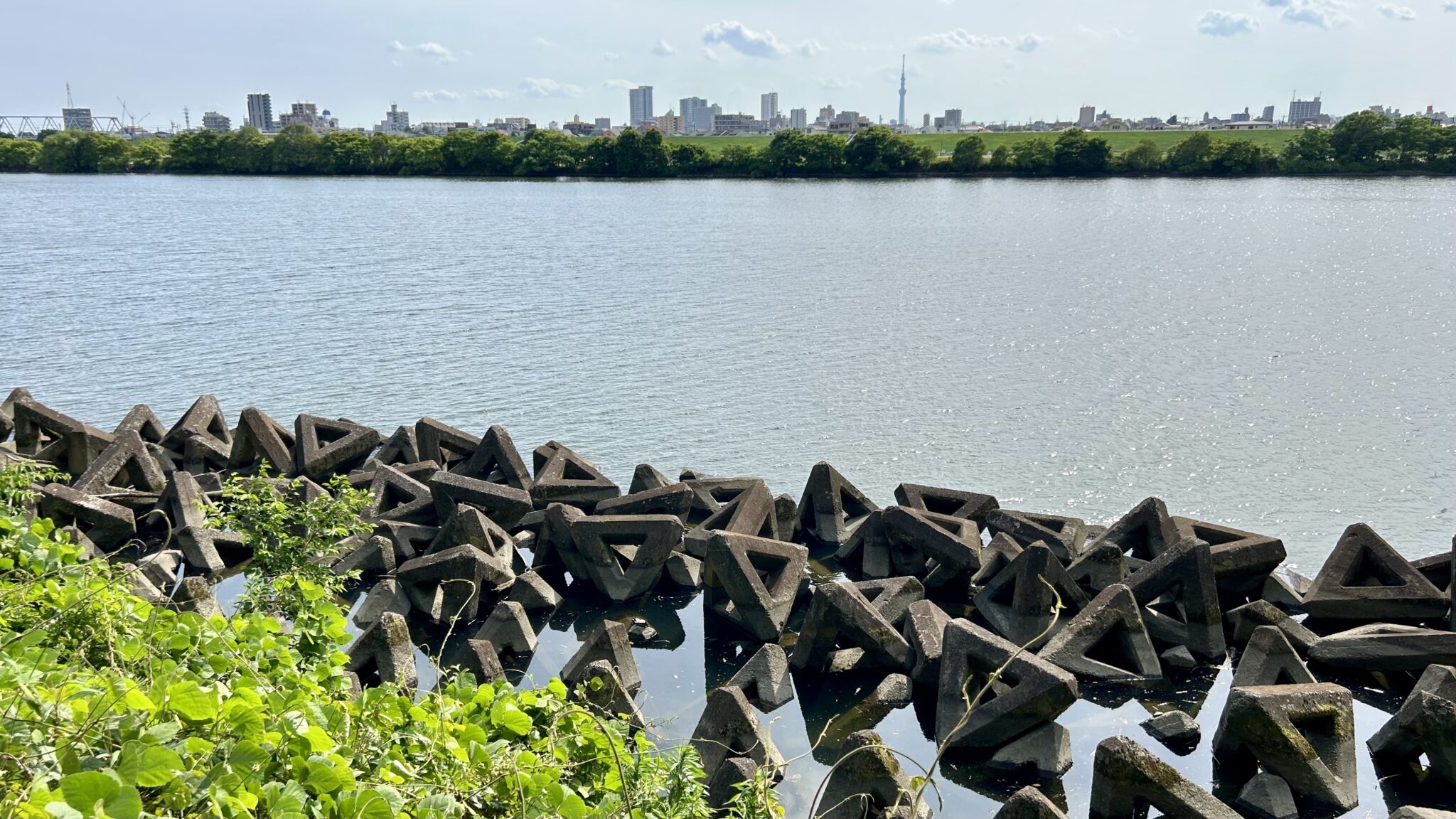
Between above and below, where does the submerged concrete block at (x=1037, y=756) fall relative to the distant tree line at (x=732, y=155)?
below

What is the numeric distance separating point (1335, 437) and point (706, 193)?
284 ft

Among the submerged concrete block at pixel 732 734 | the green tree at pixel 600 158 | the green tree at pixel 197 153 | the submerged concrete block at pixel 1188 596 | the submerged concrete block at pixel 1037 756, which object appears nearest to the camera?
the submerged concrete block at pixel 732 734

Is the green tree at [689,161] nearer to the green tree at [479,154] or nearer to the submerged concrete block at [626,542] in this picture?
the green tree at [479,154]

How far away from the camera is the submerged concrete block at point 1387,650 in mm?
12555

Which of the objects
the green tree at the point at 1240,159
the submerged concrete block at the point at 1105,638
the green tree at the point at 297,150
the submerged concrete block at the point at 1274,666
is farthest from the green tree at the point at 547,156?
the submerged concrete block at the point at 1274,666

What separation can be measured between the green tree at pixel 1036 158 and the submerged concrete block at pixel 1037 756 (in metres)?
121

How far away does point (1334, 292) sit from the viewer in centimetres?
4659

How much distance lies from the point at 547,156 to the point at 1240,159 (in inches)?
3192

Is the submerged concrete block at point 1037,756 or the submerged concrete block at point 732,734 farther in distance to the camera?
the submerged concrete block at point 1037,756

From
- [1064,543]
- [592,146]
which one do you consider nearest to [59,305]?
[1064,543]

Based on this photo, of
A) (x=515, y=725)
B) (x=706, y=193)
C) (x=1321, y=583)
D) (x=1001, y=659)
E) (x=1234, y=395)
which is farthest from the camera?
(x=706, y=193)

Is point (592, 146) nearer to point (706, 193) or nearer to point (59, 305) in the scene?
point (706, 193)

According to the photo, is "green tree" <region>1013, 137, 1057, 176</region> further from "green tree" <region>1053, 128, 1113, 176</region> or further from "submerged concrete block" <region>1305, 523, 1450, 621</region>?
"submerged concrete block" <region>1305, 523, 1450, 621</region>

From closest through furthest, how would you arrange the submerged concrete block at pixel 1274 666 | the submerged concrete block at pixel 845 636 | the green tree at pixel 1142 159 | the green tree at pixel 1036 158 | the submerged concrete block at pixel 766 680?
the submerged concrete block at pixel 1274 666 → the submerged concrete block at pixel 766 680 → the submerged concrete block at pixel 845 636 → the green tree at pixel 1142 159 → the green tree at pixel 1036 158
